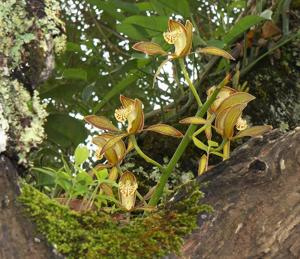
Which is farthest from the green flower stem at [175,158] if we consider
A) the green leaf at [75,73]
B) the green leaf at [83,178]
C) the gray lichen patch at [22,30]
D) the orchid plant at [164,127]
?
the green leaf at [75,73]

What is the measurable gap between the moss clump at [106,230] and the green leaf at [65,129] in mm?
691

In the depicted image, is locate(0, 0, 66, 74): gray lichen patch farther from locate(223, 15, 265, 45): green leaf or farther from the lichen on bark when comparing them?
locate(223, 15, 265, 45): green leaf

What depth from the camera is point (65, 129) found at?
1426 mm

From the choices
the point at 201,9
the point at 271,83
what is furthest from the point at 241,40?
the point at 201,9

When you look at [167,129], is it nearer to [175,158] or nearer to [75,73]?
[175,158]

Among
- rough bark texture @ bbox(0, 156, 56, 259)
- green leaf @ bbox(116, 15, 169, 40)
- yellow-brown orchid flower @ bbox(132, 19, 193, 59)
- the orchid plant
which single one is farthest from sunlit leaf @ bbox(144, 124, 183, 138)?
green leaf @ bbox(116, 15, 169, 40)

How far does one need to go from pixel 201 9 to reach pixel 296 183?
1.46 meters

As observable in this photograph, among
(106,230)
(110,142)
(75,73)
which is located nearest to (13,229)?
(106,230)

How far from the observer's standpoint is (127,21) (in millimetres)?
1276

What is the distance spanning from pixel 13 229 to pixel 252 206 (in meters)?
0.29

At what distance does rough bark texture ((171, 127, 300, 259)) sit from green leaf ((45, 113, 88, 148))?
667 millimetres

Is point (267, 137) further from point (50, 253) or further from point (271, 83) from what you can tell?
point (271, 83)

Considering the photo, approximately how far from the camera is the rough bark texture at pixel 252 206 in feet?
2.42

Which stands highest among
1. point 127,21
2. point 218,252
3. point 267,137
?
point 127,21
